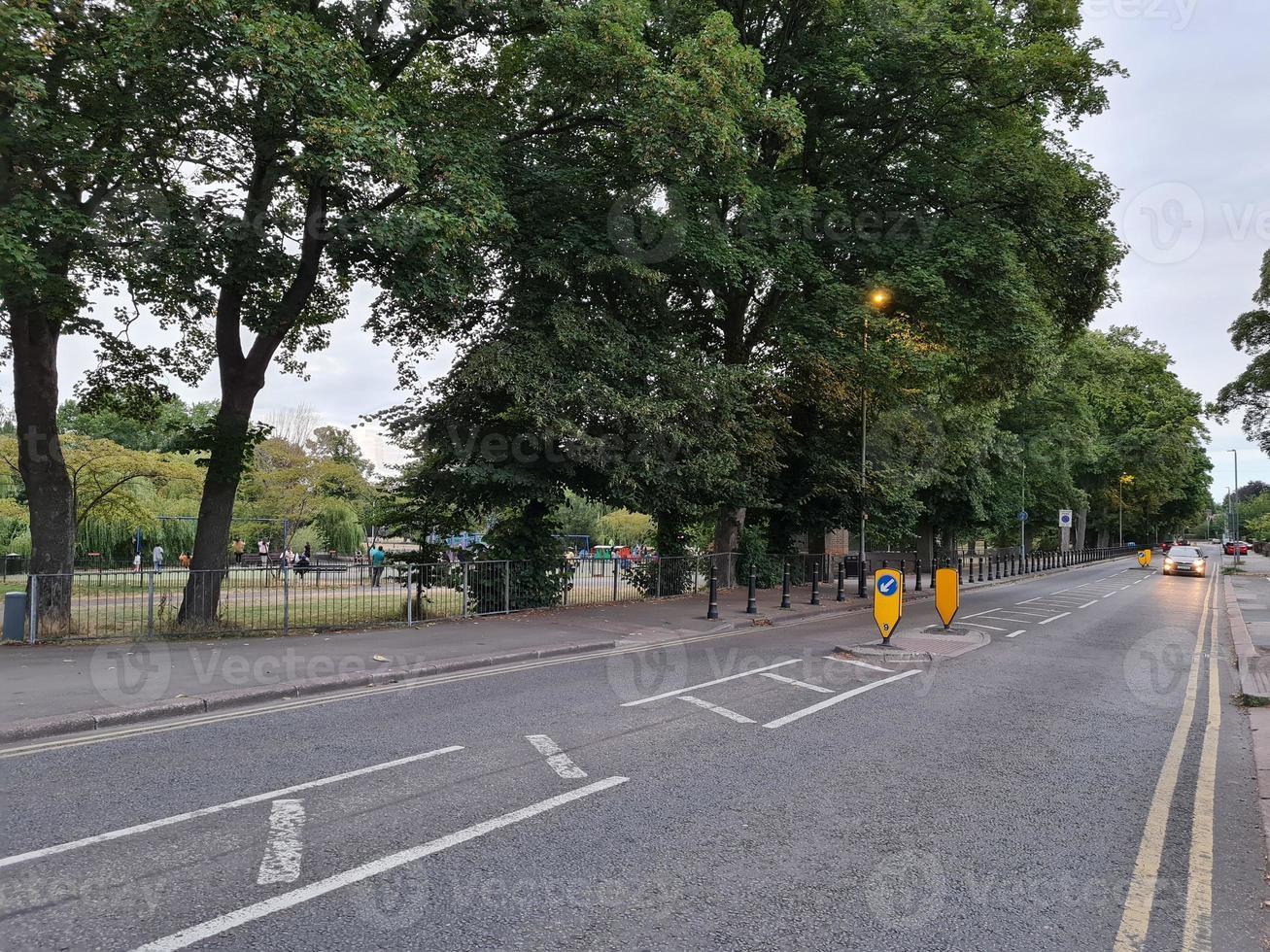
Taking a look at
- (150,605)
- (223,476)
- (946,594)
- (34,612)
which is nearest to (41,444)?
(223,476)

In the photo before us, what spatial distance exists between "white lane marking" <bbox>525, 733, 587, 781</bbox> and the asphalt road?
53mm

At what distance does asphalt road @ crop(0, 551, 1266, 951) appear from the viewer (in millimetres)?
3393

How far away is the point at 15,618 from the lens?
10812 mm

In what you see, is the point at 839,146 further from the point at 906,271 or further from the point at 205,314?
the point at 205,314

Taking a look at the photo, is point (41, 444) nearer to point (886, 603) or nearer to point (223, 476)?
point (223, 476)

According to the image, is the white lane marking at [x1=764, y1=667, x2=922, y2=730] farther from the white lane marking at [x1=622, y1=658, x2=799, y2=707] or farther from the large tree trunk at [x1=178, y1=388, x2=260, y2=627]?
the large tree trunk at [x1=178, y1=388, x2=260, y2=627]

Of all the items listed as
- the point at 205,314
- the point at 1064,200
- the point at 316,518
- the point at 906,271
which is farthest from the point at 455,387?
the point at 316,518

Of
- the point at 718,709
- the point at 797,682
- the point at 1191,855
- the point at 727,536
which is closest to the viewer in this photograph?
the point at 1191,855

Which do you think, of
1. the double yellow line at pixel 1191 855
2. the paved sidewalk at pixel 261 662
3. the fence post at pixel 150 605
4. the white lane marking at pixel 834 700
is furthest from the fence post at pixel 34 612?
the double yellow line at pixel 1191 855

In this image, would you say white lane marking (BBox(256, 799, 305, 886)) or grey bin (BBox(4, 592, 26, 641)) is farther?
grey bin (BBox(4, 592, 26, 641))

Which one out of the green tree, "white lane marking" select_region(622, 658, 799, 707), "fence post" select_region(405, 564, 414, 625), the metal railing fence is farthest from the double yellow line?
the green tree

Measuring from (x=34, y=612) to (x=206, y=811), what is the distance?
8.43m

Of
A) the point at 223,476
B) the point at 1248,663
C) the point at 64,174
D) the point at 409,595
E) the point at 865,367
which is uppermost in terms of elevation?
the point at 64,174

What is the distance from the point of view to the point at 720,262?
1502cm
